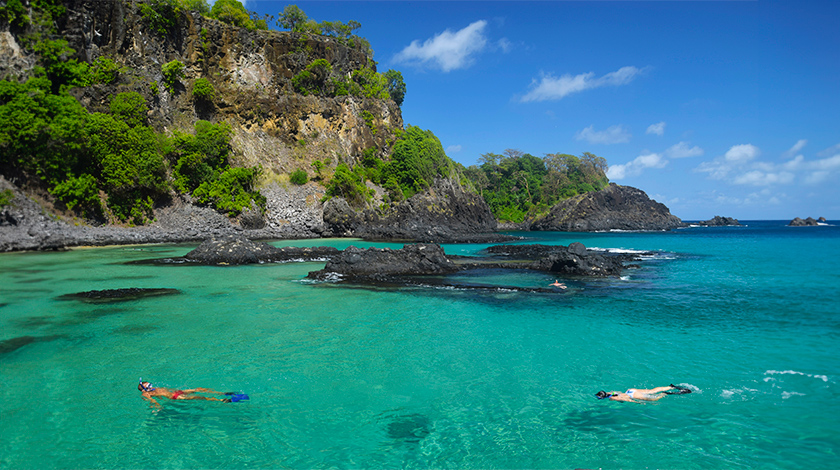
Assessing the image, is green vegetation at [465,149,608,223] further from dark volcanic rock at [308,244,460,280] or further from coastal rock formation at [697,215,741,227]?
dark volcanic rock at [308,244,460,280]

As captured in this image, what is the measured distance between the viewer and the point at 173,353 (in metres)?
9.30

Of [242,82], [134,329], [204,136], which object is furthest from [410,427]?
[242,82]

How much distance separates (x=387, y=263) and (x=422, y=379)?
13.1 metres

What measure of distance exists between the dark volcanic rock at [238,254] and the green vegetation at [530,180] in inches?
2858

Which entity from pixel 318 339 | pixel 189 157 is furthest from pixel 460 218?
pixel 318 339

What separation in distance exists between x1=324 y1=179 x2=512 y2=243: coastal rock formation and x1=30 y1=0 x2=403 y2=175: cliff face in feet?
32.0

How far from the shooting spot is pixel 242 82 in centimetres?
5694

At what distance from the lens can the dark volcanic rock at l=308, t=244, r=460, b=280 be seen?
20266 mm

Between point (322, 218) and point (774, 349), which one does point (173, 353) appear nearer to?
point (774, 349)

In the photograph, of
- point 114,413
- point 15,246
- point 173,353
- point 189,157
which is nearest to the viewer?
point 114,413

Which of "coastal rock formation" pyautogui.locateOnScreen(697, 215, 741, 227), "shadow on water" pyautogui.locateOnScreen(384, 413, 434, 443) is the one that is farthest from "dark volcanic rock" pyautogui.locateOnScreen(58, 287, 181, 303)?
"coastal rock formation" pyautogui.locateOnScreen(697, 215, 741, 227)

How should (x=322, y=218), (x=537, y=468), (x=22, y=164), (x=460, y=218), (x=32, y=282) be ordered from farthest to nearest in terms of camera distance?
(x=460, y=218)
(x=322, y=218)
(x=22, y=164)
(x=32, y=282)
(x=537, y=468)

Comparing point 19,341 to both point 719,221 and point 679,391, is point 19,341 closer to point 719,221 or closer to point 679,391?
point 679,391

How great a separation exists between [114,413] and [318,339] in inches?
178
